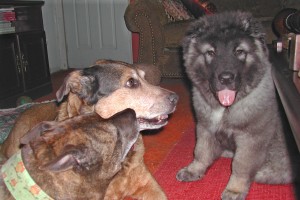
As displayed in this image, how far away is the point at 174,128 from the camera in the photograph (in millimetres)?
3783

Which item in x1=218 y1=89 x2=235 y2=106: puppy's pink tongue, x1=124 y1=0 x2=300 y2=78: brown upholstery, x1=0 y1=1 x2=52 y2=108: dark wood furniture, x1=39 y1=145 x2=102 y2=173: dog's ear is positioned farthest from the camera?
x1=124 y1=0 x2=300 y2=78: brown upholstery

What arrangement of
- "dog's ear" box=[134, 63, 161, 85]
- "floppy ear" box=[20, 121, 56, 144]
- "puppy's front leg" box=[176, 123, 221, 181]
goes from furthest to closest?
1. "dog's ear" box=[134, 63, 161, 85]
2. "puppy's front leg" box=[176, 123, 221, 181]
3. "floppy ear" box=[20, 121, 56, 144]

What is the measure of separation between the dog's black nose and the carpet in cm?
82

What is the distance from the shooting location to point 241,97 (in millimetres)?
2381

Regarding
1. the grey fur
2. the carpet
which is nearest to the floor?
the carpet

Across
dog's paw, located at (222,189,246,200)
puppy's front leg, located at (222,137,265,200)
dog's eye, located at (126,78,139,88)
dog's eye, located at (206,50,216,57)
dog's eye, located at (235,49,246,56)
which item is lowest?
dog's paw, located at (222,189,246,200)

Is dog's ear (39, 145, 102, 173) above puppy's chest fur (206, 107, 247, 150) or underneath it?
above

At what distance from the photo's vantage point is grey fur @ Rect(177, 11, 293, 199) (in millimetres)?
2277

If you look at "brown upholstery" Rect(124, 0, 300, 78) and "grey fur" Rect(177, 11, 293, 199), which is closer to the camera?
"grey fur" Rect(177, 11, 293, 199)

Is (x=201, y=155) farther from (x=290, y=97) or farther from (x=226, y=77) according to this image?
(x=290, y=97)

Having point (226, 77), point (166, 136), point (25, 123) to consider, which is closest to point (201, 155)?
point (226, 77)

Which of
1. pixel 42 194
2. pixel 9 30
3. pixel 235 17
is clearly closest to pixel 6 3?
pixel 9 30

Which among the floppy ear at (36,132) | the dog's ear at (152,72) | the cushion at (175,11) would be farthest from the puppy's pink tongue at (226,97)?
the cushion at (175,11)

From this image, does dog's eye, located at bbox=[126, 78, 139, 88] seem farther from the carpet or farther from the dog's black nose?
the carpet
